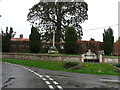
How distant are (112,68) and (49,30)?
21.2m

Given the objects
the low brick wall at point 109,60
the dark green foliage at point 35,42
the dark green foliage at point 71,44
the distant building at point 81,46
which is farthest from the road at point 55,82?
the dark green foliage at point 35,42

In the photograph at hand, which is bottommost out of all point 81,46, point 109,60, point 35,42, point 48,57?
point 109,60

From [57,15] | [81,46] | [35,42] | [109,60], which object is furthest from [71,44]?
[57,15]

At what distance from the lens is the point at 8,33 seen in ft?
112

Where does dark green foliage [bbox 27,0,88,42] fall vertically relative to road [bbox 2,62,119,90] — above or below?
above

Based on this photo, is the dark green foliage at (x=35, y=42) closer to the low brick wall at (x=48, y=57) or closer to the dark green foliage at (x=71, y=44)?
the low brick wall at (x=48, y=57)

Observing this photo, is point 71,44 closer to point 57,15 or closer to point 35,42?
point 35,42

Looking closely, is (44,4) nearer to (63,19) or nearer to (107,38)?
(63,19)

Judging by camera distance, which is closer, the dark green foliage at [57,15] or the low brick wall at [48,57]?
the low brick wall at [48,57]

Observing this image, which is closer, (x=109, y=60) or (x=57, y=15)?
(x=109, y=60)

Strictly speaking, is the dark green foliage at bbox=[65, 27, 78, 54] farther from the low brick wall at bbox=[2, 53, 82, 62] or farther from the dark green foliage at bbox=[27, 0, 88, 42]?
the dark green foliage at bbox=[27, 0, 88, 42]

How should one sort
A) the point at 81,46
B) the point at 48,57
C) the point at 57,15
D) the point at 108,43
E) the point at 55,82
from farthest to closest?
the point at 57,15 → the point at 81,46 → the point at 108,43 → the point at 48,57 → the point at 55,82

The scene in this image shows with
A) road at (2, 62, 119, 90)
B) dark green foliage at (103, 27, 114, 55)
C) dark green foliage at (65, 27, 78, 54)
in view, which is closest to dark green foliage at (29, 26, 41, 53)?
dark green foliage at (65, 27, 78, 54)

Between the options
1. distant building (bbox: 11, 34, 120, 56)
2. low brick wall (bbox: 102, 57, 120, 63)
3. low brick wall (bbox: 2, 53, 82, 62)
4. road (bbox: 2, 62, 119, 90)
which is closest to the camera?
road (bbox: 2, 62, 119, 90)
